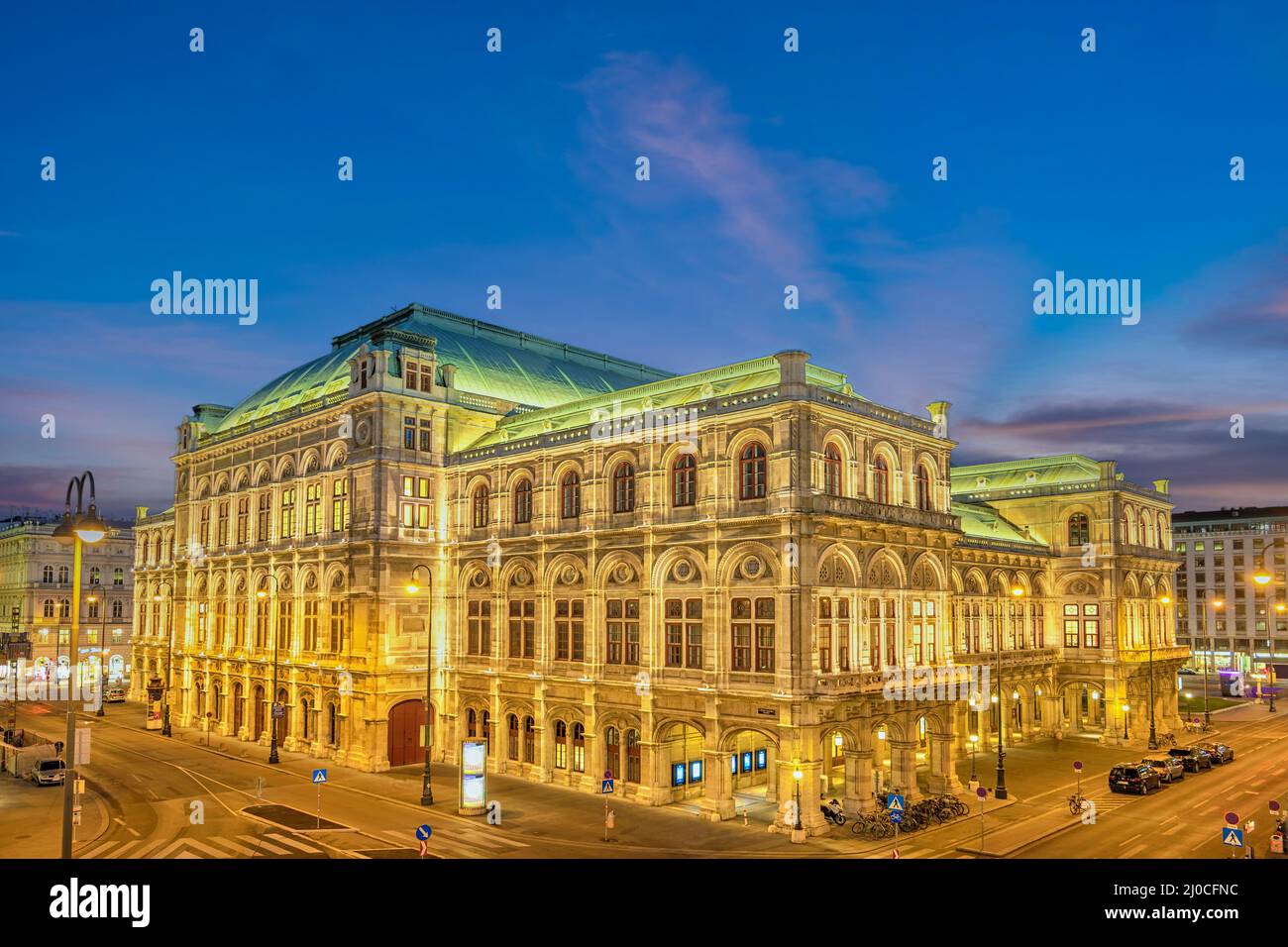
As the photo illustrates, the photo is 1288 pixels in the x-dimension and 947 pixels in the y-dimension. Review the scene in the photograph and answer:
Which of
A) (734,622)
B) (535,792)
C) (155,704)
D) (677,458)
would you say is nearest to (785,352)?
(677,458)

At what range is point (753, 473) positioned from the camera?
148 ft

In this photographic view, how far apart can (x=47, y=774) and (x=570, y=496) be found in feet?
102

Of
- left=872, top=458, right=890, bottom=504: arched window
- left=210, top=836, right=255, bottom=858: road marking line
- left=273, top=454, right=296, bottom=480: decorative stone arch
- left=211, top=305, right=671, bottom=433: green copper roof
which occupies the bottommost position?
left=210, top=836, right=255, bottom=858: road marking line

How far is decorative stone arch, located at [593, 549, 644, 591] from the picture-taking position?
49.9 m

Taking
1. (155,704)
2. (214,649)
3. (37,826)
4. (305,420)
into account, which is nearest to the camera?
(37,826)

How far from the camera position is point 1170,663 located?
7725 cm

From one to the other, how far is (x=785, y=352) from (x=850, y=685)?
15008 mm

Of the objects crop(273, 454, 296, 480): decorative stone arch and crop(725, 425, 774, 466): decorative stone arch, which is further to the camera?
crop(273, 454, 296, 480): decorative stone arch

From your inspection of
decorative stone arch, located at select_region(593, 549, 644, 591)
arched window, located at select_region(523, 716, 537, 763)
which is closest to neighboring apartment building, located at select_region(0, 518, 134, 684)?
arched window, located at select_region(523, 716, 537, 763)

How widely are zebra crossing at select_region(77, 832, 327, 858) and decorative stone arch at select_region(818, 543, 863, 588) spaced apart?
76.9 ft

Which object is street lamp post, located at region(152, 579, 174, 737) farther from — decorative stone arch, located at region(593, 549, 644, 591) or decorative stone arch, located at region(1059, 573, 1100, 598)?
decorative stone arch, located at region(1059, 573, 1100, 598)

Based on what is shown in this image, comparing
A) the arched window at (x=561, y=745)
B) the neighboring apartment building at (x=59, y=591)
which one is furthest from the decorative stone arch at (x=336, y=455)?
the neighboring apartment building at (x=59, y=591)
